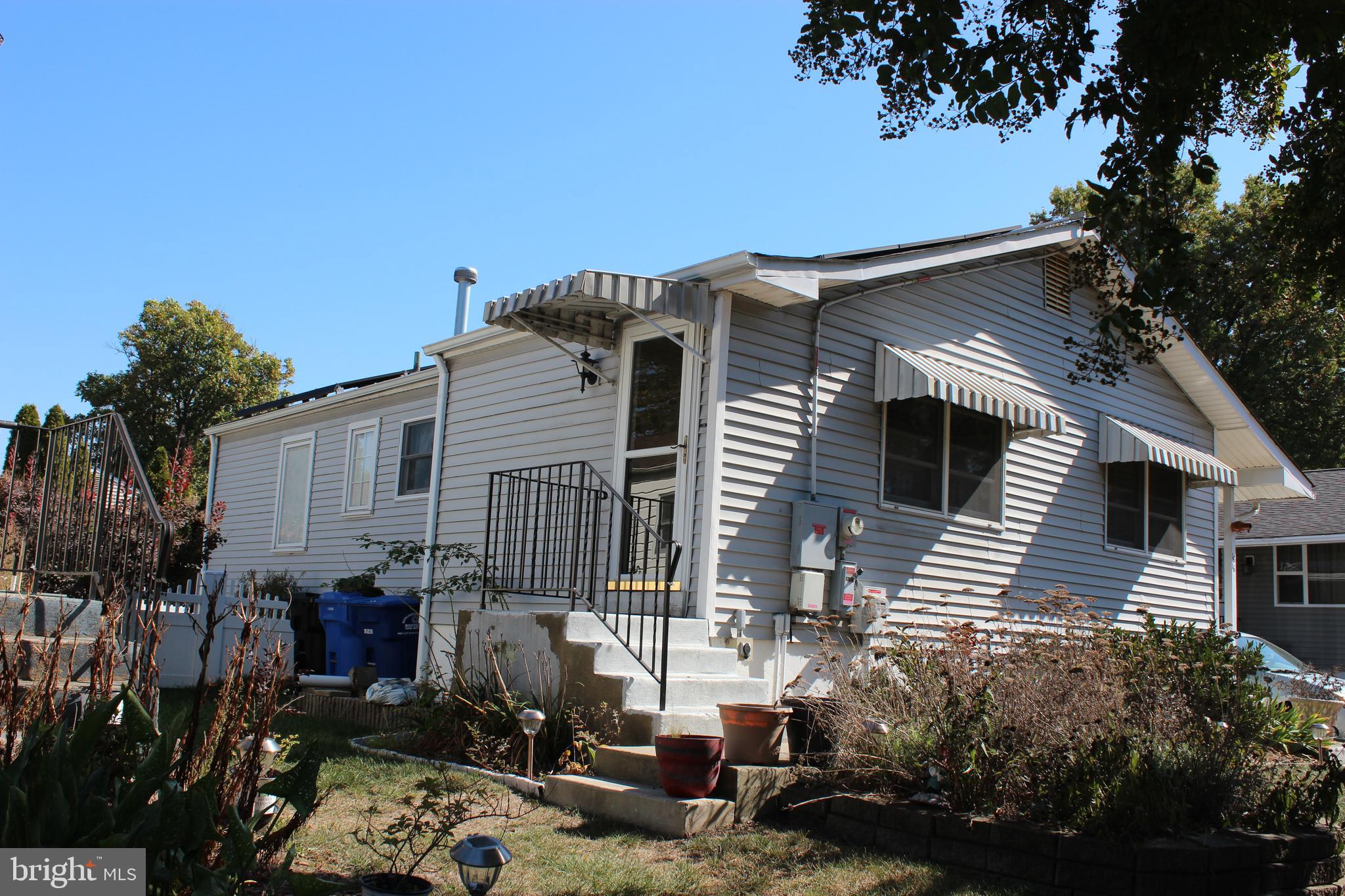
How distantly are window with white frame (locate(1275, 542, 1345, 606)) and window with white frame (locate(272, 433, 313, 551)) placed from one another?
1733 cm

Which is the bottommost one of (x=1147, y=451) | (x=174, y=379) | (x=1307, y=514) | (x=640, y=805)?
(x=640, y=805)

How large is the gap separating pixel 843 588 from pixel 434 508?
4474 millimetres

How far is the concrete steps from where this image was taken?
5.11 metres

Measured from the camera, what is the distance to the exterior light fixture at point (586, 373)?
8906 mm

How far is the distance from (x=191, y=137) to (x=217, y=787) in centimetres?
854

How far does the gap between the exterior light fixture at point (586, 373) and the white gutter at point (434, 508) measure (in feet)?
7.40

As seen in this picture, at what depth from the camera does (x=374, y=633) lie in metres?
10.4

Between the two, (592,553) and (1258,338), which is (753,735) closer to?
(592,553)

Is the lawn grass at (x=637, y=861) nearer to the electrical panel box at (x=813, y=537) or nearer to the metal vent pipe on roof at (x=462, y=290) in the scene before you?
the electrical panel box at (x=813, y=537)

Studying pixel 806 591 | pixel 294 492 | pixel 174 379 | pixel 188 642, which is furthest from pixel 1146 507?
pixel 174 379

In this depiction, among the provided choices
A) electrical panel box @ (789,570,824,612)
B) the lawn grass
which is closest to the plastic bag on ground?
the lawn grass

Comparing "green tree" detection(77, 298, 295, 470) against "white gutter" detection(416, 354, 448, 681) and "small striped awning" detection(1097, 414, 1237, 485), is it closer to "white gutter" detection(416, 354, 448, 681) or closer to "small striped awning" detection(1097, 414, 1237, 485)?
"white gutter" detection(416, 354, 448, 681)

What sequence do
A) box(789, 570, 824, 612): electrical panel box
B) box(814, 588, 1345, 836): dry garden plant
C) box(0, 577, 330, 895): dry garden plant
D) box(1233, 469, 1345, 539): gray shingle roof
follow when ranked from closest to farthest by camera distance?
1. box(0, 577, 330, 895): dry garden plant
2. box(814, 588, 1345, 836): dry garden plant
3. box(789, 570, 824, 612): electrical panel box
4. box(1233, 469, 1345, 539): gray shingle roof

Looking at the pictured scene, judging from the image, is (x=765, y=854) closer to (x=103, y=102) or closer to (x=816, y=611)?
(x=816, y=611)
